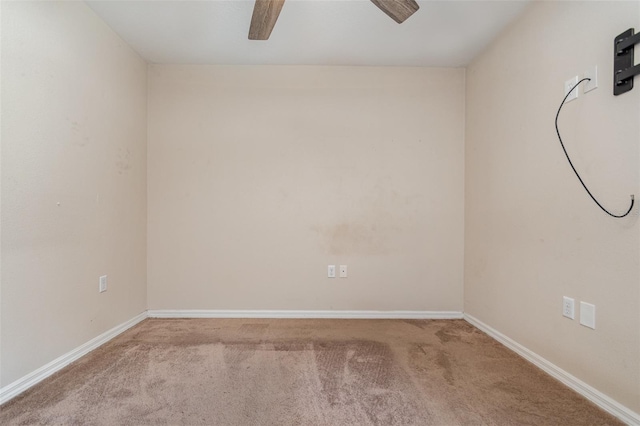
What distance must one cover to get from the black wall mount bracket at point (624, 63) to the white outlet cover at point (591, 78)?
113mm

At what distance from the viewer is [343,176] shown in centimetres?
289

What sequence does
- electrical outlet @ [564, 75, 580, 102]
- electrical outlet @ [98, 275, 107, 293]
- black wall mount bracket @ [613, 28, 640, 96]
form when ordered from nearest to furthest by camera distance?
black wall mount bracket @ [613, 28, 640, 96], electrical outlet @ [564, 75, 580, 102], electrical outlet @ [98, 275, 107, 293]

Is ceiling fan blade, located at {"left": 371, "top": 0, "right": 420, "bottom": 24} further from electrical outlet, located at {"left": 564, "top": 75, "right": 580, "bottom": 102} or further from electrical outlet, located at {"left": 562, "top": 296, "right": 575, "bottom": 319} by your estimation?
electrical outlet, located at {"left": 562, "top": 296, "right": 575, "bottom": 319}

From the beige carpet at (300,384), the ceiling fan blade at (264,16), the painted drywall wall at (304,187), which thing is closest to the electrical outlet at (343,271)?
the painted drywall wall at (304,187)

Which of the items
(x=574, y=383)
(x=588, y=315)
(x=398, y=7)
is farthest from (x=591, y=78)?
(x=574, y=383)

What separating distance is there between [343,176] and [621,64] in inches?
76.4

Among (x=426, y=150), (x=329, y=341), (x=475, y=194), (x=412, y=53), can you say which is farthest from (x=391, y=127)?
(x=329, y=341)

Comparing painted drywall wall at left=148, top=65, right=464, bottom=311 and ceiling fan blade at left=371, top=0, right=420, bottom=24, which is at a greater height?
ceiling fan blade at left=371, top=0, right=420, bottom=24

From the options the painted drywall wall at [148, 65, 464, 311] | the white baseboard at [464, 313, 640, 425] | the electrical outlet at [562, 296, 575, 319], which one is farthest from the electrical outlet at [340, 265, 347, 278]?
the electrical outlet at [562, 296, 575, 319]

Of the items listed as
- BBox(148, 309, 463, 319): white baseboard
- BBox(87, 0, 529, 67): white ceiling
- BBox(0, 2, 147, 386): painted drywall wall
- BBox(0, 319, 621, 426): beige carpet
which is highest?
BBox(87, 0, 529, 67): white ceiling

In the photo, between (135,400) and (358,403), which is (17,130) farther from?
(358,403)

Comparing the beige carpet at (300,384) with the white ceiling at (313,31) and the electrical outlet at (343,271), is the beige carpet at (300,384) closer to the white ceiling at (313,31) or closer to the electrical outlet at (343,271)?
the electrical outlet at (343,271)

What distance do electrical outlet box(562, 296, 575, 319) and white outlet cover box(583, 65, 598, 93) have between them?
118 cm

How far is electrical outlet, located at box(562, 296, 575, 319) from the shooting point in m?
1.71
